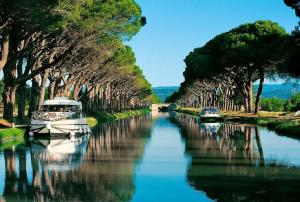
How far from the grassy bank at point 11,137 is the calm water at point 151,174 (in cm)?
377

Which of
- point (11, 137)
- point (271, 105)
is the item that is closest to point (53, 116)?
point (11, 137)

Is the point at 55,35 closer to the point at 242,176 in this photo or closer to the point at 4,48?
the point at 4,48

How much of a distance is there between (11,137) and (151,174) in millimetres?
18454

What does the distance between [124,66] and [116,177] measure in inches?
2563

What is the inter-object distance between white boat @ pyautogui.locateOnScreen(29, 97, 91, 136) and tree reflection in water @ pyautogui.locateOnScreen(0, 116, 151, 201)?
9097 millimetres

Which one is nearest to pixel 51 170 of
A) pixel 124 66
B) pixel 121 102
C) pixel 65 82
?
pixel 65 82

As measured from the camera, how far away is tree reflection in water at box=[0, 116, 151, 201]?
44.4ft

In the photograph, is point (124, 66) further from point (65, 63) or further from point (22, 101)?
point (22, 101)

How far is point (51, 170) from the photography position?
18438mm

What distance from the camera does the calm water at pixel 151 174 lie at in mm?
13539

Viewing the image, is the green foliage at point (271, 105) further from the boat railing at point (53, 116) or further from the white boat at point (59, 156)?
the white boat at point (59, 156)

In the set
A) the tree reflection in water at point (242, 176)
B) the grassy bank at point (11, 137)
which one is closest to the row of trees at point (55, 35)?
the grassy bank at point (11, 137)

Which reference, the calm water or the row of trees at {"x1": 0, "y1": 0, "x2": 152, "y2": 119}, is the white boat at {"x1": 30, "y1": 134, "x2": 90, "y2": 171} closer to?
the calm water

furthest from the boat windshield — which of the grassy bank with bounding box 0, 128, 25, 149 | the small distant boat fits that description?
the small distant boat
